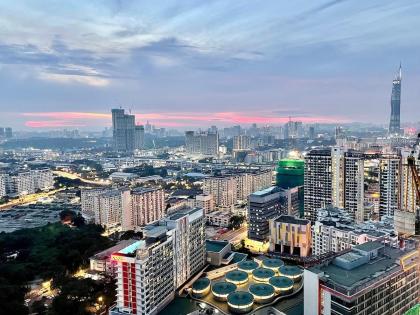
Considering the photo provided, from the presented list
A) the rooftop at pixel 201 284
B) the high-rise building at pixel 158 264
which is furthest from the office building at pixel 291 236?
the rooftop at pixel 201 284

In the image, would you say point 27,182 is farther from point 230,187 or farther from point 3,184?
point 230,187

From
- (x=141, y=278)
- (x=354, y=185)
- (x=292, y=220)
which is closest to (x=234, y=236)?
(x=292, y=220)

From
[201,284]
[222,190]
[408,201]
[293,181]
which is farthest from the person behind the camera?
[222,190]

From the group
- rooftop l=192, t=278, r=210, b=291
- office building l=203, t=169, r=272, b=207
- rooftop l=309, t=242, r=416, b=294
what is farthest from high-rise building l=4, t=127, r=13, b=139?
rooftop l=309, t=242, r=416, b=294

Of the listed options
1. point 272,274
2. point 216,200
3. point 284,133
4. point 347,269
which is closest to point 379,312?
point 347,269

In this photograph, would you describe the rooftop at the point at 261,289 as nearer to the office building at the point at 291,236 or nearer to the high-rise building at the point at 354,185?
the office building at the point at 291,236

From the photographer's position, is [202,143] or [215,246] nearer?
[215,246]

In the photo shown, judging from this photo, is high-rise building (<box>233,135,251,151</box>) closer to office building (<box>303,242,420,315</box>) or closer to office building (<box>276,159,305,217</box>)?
office building (<box>276,159,305,217</box>)
